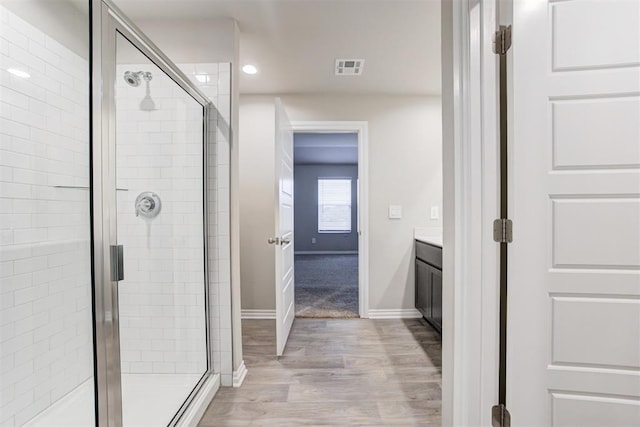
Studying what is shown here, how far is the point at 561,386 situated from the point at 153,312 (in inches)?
78.8

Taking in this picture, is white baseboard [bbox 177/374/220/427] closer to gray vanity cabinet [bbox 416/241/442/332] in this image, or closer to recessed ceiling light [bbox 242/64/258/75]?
gray vanity cabinet [bbox 416/241/442/332]

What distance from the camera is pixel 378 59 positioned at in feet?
8.41

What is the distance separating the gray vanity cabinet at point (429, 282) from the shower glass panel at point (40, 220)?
7.69 feet

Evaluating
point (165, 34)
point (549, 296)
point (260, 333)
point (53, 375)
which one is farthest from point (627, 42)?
point (260, 333)

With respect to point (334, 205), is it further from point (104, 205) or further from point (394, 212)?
point (104, 205)

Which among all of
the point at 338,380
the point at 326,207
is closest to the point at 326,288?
the point at 338,380

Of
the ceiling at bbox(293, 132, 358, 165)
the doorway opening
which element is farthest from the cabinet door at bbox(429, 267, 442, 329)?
the doorway opening

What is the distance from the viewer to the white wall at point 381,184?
3.18 m

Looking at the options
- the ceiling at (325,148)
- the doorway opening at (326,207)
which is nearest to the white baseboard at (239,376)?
the ceiling at (325,148)

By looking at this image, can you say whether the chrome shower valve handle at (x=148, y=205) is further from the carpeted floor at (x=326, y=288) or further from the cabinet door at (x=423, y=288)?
the cabinet door at (x=423, y=288)

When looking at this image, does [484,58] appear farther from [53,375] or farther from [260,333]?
[260,333]

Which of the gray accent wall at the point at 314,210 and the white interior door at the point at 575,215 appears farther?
the gray accent wall at the point at 314,210

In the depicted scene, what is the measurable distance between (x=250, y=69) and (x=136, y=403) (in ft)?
A: 8.30

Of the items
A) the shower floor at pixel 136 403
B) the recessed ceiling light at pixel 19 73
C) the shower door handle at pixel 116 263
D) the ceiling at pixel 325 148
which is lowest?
the shower floor at pixel 136 403
